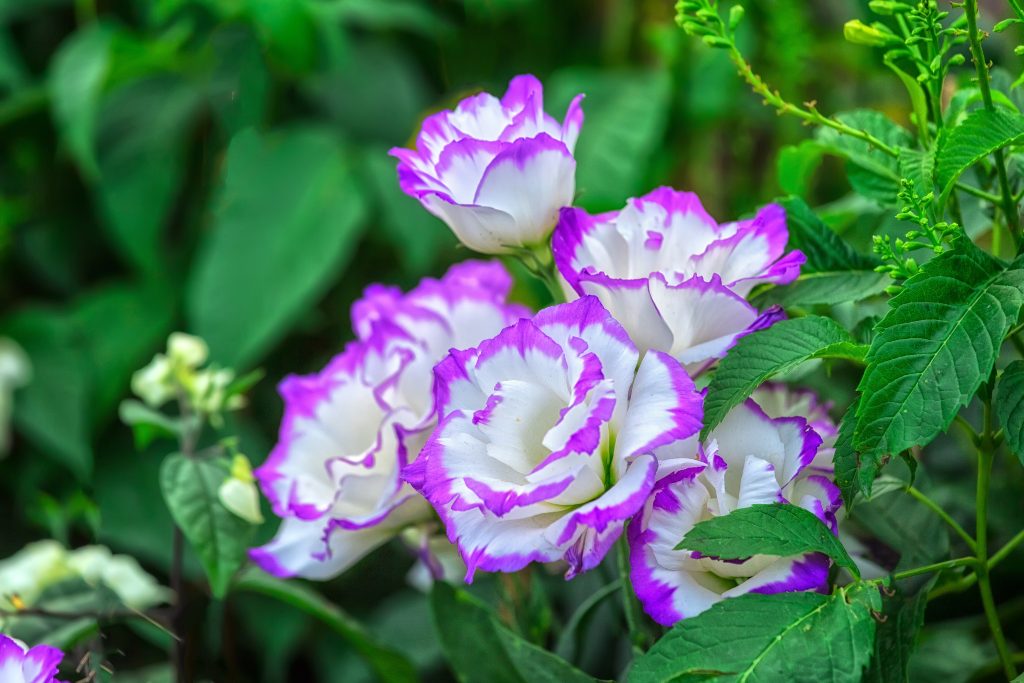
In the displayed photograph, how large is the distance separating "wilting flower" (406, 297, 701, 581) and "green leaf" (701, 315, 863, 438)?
22 mm

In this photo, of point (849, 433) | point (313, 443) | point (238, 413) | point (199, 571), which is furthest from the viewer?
point (238, 413)

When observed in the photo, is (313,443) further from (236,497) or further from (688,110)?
(688,110)

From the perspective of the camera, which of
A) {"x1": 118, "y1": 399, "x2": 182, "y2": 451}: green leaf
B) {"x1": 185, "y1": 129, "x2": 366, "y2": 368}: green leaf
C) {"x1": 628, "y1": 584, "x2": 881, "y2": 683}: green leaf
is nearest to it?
{"x1": 628, "y1": 584, "x2": 881, "y2": 683}: green leaf

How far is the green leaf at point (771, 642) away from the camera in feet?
0.96

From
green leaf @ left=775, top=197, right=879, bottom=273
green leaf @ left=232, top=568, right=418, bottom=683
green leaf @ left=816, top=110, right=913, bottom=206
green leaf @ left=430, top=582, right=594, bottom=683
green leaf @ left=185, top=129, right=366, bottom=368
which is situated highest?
green leaf @ left=816, top=110, right=913, bottom=206

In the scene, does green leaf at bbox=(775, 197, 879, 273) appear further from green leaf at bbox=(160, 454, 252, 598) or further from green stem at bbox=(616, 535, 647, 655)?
green leaf at bbox=(160, 454, 252, 598)

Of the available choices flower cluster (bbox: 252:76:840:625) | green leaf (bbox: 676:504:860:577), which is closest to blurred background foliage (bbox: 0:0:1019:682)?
flower cluster (bbox: 252:76:840:625)

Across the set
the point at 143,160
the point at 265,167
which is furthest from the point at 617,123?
the point at 143,160

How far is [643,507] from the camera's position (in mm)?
327

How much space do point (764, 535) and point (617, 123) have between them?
0.79 metres

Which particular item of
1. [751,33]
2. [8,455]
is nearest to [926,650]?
[751,33]

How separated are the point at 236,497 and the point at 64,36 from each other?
1.03 m

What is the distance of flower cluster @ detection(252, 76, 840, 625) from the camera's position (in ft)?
1.01

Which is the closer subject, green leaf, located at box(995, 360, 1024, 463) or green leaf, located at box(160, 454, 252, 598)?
green leaf, located at box(995, 360, 1024, 463)
